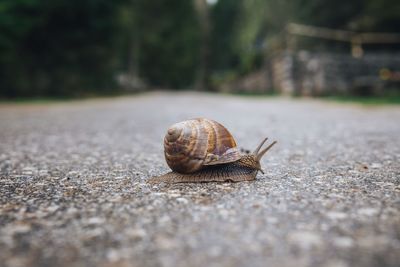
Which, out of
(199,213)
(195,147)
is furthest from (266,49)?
(199,213)

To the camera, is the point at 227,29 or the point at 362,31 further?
the point at 227,29

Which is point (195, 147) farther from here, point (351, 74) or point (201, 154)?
point (351, 74)

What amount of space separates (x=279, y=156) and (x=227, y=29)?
1995 inches

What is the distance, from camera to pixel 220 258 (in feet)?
4.64

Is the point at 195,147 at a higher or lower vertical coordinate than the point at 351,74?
lower

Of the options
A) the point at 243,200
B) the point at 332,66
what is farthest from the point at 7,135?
the point at 332,66

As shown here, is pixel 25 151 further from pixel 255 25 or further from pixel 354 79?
pixel 255 25

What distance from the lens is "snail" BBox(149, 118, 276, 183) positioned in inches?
102

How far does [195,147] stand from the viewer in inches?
102

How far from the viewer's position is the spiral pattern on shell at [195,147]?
2.59 m

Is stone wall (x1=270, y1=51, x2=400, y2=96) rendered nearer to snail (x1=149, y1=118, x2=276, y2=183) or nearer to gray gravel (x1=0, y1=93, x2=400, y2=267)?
gray gravel (x1=0, y1=93, x2=400, y2=267)

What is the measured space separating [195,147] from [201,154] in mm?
66

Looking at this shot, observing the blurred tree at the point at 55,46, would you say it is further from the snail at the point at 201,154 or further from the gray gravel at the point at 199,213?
the snail at the point at 201,154

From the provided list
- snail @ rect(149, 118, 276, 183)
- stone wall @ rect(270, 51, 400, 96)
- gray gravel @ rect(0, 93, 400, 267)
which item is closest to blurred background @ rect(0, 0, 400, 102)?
stone wall @ rect(270, 51, 400, 96)
